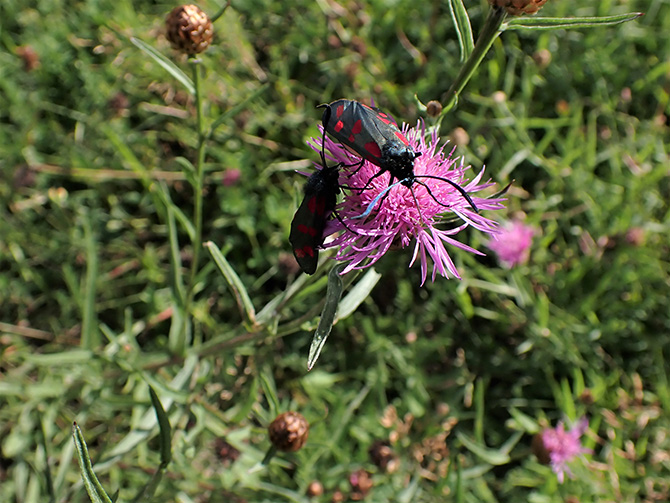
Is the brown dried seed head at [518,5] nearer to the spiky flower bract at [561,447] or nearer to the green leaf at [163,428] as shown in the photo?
the green leaf at [163,428]

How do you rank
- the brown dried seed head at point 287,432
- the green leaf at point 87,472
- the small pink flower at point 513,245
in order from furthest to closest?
the small pink flower at point 513,245
the brown dried seed head at point 287,432
the green leaf at point 87,472

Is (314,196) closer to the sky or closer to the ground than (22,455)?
closer to the sky

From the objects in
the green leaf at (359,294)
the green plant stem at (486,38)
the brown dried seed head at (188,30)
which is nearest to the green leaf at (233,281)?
the green leaf at (359,294)

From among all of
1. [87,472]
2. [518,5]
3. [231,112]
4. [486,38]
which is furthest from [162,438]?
[518,5]

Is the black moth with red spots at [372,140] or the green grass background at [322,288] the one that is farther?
the green grass background at [322,288]

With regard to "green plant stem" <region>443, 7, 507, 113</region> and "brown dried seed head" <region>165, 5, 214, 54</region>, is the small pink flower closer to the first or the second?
"green plant stem" <region>443, 7, 507, 113</region>

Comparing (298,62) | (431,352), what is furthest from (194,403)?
(298,62)

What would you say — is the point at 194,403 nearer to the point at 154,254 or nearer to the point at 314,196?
the point at 154,254
